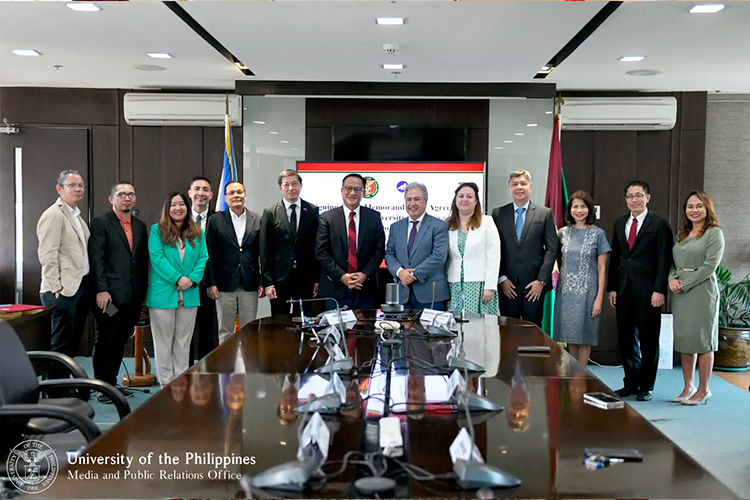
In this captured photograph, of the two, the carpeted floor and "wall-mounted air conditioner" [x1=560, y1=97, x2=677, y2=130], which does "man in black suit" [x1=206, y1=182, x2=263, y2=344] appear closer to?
the carpeted floor

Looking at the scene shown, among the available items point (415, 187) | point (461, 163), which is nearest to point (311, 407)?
point (415, 187)

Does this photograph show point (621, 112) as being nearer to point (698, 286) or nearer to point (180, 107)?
point (698, 286)

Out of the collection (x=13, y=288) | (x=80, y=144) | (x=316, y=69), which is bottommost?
(x=13, y=288)

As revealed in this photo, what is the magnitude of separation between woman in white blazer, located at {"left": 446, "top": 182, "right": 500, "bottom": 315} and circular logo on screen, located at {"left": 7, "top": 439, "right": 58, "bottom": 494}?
3.04 meters

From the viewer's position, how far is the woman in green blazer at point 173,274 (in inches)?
189

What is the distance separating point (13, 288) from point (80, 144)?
1.69 meters

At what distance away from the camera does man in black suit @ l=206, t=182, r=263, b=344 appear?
506cm

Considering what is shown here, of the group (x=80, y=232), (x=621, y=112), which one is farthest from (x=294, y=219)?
(x=621, y=112)

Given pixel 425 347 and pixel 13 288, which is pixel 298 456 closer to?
pixel 425 347

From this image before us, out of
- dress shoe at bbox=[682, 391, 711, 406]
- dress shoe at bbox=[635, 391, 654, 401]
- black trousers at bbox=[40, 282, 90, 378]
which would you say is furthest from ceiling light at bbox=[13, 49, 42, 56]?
dress shoe at bbox=[682, 391, 711, 406]

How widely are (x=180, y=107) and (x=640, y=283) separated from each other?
475 centimetres

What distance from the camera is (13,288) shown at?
6.91 meters

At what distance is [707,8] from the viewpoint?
13.2 ft

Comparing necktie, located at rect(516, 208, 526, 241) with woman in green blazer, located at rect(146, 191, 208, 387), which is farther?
necktie, located at rect(516, 208, 526, 241)
